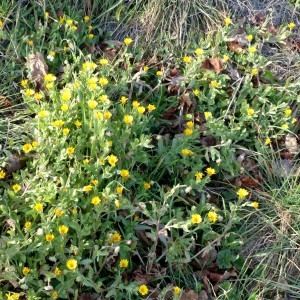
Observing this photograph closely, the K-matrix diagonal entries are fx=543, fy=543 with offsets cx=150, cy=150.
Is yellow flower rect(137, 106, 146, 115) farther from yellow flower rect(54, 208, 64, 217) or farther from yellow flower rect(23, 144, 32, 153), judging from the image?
yellow flower rect(54, 208, 64, 217)

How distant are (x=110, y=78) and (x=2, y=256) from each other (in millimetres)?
1138

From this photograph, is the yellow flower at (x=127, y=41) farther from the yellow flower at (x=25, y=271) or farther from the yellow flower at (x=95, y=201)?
the yellow flower at (x=25, y=271)

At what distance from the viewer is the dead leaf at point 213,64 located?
110 inches

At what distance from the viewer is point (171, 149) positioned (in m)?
2.38

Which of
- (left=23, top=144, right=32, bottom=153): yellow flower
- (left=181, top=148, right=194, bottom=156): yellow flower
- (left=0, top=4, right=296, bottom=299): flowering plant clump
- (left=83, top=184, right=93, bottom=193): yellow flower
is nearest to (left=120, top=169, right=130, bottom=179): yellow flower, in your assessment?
(left=0, top=4, right=296, bottom=299): flowering plant clump

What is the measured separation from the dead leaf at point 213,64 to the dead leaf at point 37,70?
2.68 ft

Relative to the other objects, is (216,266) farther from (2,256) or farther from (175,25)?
(175,25)

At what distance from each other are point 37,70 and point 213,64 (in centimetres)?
90

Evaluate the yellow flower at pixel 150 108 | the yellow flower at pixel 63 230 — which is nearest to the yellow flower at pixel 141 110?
the yellow flower at pixel 150 108

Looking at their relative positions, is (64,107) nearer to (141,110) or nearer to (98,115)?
(98,115)

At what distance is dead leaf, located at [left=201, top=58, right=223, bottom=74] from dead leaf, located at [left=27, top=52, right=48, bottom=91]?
2.68 ft

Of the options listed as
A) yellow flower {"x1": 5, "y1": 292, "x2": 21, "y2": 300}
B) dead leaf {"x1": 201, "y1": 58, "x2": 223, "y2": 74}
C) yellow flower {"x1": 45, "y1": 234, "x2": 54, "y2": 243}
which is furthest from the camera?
dead leaf {"x1": 201, "y1": 58, "x2": 223, "y2": 74}

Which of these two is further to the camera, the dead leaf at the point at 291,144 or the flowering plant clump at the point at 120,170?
the dead leaf at the point at 291,144

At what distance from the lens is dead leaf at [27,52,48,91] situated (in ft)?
8.61
